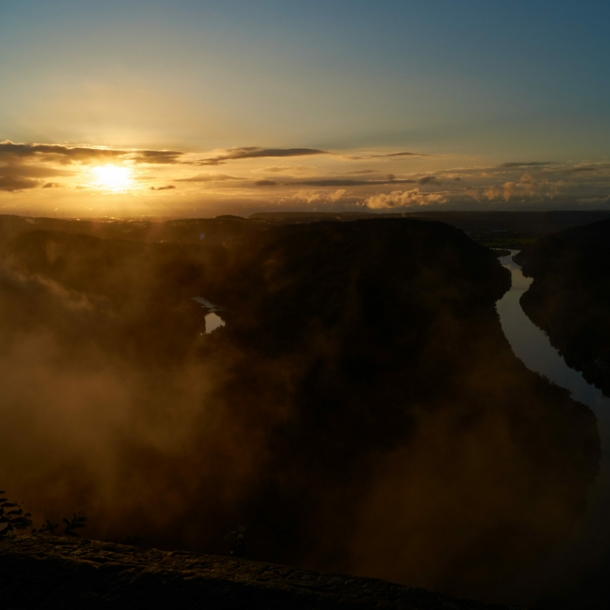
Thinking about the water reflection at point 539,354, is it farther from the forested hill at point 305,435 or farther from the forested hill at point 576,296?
the forested hill at point 305,435

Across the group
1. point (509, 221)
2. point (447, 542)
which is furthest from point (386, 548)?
point (509, 221)

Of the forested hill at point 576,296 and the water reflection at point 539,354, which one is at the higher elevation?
the forested hill at point 576,296

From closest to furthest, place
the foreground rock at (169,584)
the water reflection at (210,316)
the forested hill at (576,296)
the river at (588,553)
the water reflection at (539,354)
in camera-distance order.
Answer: the foreground rock at (169,584) → the river at (588,553) → the water reflection at (539,354) → the forested hill at (576,296) → the water reflection at (210,316)

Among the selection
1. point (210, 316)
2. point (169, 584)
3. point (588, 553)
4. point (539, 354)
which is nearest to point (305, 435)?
point (588, 553)

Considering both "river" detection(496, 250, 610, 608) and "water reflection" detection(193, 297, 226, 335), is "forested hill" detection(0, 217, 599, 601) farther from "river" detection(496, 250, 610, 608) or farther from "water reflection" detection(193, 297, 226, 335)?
"water reflection" detection(193, 297, 226, 335)

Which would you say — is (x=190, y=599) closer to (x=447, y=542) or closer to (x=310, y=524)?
(x=310, y=524)

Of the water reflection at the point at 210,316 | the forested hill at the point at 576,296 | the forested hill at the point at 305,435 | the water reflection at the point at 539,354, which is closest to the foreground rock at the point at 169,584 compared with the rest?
the forested hill at the point at 305,435

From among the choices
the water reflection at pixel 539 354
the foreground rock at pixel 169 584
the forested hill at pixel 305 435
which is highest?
the foreground rock at pixel 169 584
